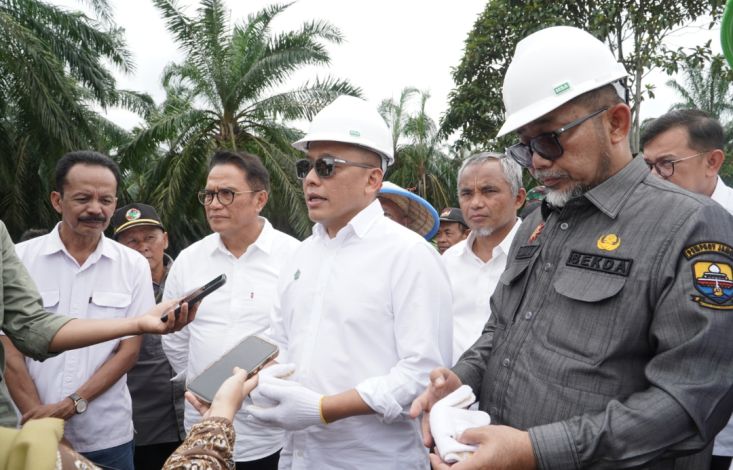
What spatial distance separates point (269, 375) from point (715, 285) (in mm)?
1685

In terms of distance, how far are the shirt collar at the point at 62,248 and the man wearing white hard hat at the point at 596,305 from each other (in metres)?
2.56

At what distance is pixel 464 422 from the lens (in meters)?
1.84

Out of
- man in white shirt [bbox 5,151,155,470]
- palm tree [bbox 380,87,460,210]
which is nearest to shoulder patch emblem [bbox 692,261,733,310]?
man in white shirt [bbox 5,151,155,470]

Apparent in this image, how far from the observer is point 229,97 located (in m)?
15.4

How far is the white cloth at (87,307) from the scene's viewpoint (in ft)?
11.7

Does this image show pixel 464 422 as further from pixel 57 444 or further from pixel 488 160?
pixel 488 160

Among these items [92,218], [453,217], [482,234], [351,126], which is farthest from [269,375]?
[453,217]

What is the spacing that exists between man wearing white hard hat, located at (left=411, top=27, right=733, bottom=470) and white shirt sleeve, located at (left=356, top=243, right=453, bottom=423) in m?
0.30

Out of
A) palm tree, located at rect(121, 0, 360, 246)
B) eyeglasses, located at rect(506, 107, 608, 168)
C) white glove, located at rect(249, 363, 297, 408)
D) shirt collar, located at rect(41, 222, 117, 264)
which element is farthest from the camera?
palm tree, located at rect(121, 0, 360, 246)

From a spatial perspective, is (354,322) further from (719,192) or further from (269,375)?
(719,192)

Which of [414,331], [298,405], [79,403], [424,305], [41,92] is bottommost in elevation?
[79,403]

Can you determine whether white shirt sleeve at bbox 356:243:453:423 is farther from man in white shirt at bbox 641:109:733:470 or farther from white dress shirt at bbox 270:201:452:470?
man in white shirt at bbox 641:109:733:470

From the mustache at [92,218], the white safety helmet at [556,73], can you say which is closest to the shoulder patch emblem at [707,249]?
the white safety helmet at [556,73]

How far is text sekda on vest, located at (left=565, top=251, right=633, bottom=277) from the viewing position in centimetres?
179
